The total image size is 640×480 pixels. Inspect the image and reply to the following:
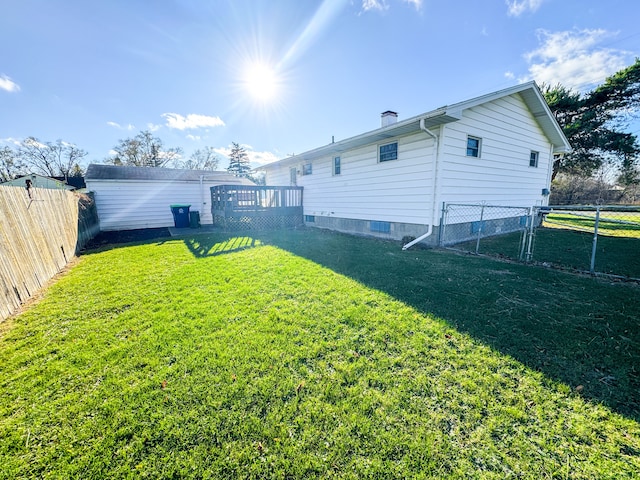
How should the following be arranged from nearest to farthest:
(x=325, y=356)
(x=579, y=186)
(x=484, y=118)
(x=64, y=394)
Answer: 1. (x=64, y=394)
2. (x=325, y=356)
3. (x=484, y=118)
4. (x=579, y=186)

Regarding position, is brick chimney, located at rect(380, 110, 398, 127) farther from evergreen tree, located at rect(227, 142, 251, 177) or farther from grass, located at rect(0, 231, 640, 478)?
evergreen tree, located at rect(227, 142, 251, 177)

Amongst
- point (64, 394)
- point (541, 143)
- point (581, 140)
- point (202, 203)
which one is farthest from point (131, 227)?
point (581, 140)

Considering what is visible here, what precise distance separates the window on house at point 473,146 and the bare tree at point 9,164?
4502cm

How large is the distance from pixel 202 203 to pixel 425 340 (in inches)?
593

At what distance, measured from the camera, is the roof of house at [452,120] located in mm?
6059

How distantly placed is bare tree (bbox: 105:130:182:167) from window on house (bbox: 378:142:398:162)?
102 ft


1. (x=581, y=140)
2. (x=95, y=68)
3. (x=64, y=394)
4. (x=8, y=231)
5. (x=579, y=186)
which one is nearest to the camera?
(x=64, y=394)

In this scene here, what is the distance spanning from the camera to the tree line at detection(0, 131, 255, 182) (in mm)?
28875

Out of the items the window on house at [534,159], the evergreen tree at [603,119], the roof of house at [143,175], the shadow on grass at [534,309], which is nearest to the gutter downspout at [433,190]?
the shadow on grass at [534,309]

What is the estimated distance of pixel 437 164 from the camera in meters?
6.76

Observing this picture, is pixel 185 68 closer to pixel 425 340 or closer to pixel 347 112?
pixel 347 112

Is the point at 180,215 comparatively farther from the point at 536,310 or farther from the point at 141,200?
the point at 536,310

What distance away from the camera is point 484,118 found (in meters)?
7.54

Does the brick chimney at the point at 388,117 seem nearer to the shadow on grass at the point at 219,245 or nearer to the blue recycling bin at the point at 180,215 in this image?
the shadow on grass at the point at 219,245
